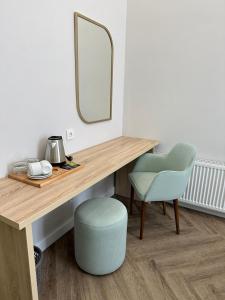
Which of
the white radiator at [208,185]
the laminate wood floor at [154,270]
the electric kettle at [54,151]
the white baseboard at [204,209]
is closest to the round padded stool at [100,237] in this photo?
the laminate wood floor at [154,270]

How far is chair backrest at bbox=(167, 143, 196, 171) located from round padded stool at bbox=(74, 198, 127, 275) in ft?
2.50

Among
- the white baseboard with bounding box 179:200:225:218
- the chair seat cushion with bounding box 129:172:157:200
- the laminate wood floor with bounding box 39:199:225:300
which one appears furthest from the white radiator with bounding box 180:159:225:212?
the chair seat cushion with bounding box 129:172:157:200

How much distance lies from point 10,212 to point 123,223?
0.80 metres

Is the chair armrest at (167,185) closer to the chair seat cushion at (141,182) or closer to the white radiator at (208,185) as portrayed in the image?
the chair seat cushion at (141,182)

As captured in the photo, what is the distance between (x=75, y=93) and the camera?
1.83 metres

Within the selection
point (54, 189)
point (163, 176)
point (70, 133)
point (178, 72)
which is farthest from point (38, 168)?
point (178, 72)

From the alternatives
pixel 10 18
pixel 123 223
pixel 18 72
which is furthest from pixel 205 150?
pixel 10 18

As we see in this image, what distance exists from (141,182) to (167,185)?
0.28 metres

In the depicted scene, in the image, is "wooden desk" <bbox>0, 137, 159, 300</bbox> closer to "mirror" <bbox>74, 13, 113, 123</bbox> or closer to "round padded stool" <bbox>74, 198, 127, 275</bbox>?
"round padded stool" <bbox>74, 198, 127, 275</bbox>

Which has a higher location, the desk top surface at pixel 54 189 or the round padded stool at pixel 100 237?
the desk top surface at pixel 54 189

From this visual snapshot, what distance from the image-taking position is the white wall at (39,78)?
1293 mm

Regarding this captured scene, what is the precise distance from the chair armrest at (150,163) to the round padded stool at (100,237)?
2.41 feet

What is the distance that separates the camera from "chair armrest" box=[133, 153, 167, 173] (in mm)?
2236

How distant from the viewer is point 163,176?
177cm
